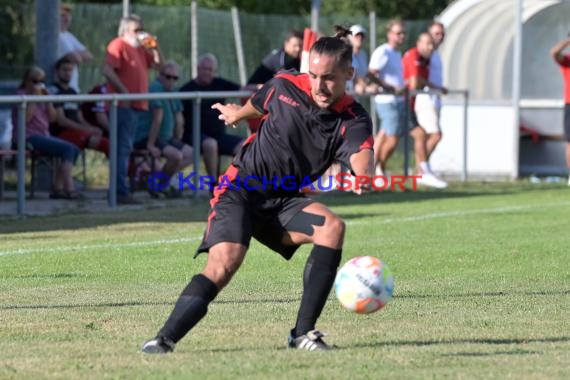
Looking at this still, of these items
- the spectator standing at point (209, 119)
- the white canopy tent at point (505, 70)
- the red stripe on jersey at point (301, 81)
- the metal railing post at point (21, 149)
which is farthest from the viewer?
the white canopy tent at point (505, 70)

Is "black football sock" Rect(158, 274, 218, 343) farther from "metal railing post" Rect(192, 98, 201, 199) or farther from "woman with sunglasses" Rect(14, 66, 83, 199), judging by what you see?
"metal railing post" Rect(192, 98, 201, 199)

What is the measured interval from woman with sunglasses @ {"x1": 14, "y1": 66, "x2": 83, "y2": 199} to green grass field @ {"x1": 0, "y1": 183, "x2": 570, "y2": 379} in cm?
130

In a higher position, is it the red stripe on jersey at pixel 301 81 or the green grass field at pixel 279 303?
the red stripe on jersey at pixel 301 81

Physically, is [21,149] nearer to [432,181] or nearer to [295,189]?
[432,181]

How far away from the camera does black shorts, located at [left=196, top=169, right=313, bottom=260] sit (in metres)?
7.48

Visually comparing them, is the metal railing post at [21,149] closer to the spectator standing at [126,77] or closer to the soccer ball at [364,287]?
the spectator standing at [126,77]

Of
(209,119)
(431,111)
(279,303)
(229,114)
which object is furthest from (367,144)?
(431,111)

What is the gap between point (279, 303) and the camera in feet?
31.1

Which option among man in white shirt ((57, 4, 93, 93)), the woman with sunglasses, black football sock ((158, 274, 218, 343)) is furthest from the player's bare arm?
black football sock ((158, 274, 218, 343))

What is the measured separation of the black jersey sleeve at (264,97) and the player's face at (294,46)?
388 inches

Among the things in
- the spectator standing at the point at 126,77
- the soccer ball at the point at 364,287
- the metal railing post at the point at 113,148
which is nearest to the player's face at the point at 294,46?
the spectator standing at the point at 126,77

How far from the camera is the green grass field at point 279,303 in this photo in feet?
23.4

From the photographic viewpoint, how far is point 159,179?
18.5 meters

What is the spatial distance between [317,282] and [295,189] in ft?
1.62
